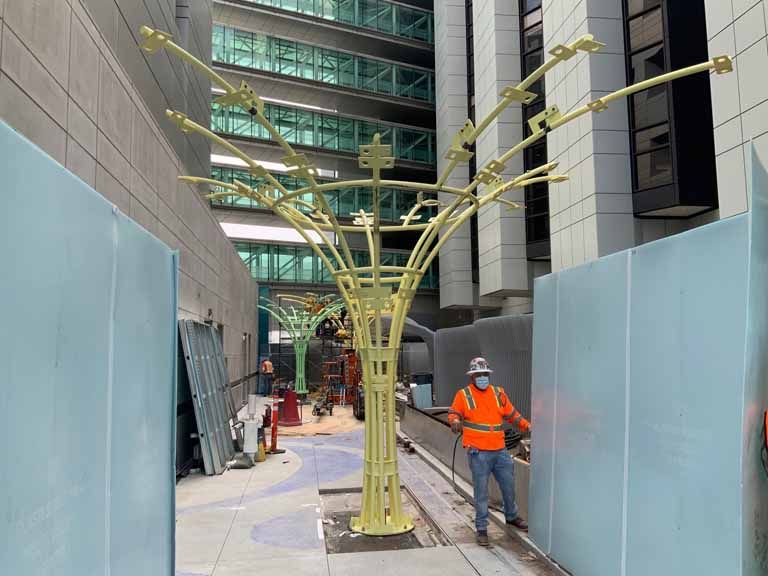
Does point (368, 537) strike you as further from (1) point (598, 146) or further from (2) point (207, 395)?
(1) point (598, 146)

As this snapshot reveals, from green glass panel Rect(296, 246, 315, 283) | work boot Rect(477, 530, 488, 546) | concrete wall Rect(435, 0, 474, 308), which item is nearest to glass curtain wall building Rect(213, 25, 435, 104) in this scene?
concrete wall Rect(435, 0, 474, 308)

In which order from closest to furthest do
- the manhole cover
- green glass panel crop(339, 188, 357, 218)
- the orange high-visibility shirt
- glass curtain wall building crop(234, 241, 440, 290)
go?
1. the orange high-visibility shirt
2. the manhole cover
3. glass curtain wall building crop(234, 241, 440, 290)
4. green glass panel crop(339, 188, 357, 218)

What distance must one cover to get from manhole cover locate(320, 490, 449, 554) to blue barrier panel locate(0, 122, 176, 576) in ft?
9.85

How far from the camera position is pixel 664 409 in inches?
170

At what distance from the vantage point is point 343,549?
21.8 feet

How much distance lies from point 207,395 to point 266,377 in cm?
1806

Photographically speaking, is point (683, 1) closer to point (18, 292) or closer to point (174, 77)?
point (174, 77)

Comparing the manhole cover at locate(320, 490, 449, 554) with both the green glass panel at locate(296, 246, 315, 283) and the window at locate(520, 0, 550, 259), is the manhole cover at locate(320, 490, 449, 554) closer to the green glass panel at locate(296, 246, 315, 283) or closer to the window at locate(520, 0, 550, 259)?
the window at locate(520, 0, 550, 259)

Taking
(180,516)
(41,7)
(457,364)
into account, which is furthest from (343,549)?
(457,364)

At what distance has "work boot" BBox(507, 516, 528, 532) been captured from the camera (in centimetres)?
675

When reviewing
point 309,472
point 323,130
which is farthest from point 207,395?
point 323,130

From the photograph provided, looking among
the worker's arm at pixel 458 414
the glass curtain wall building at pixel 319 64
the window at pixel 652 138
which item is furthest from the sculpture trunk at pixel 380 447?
the glass curtain wall building at pixel 319 64

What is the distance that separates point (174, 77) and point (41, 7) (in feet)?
26.0

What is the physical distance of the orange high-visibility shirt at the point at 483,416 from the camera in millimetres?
6605
